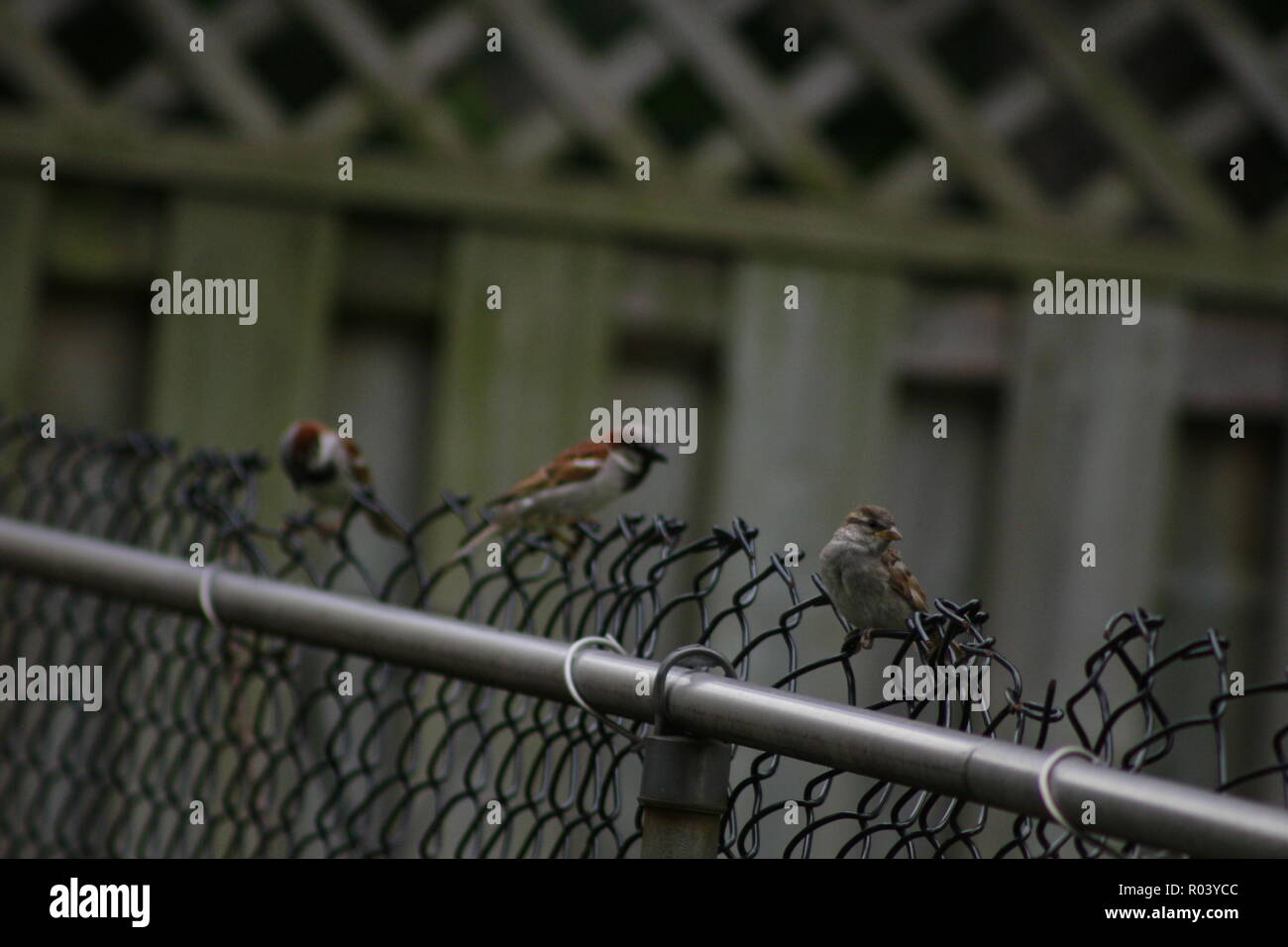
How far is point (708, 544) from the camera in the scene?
Result: 67.8 inches

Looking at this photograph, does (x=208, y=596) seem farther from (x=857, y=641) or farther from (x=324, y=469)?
(x=857, y=641)

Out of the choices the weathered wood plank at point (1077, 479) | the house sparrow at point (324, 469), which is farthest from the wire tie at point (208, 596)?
the weathered wood plank at point (1077, 479)

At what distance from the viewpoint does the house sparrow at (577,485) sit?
202 cm

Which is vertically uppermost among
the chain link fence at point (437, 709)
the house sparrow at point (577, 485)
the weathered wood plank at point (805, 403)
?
the weathered wood plank at point (805, 403)

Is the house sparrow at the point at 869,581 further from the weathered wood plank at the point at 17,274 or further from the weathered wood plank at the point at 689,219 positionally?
the weathered wood plank at the point at 17,274

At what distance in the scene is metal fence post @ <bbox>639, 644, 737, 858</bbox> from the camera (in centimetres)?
141

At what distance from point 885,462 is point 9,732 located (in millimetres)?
1993

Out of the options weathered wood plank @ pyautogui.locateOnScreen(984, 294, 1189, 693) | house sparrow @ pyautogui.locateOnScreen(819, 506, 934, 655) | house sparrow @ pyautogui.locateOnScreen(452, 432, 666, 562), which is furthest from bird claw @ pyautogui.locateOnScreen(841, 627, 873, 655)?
weathered wood plank @ pyautogui.locateOnScreen(984, 294, 1189, 693)

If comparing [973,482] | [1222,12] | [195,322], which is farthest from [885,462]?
[195,322]

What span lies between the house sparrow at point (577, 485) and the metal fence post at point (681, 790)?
61 cm

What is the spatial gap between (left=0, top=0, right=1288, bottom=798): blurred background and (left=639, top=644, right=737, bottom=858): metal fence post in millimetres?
2029

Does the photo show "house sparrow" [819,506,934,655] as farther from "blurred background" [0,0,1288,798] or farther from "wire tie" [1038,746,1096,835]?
"blurred background" [0,0,1288,798]

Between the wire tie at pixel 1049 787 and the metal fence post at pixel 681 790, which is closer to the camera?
A: the wire tie at pixel 1049 787
